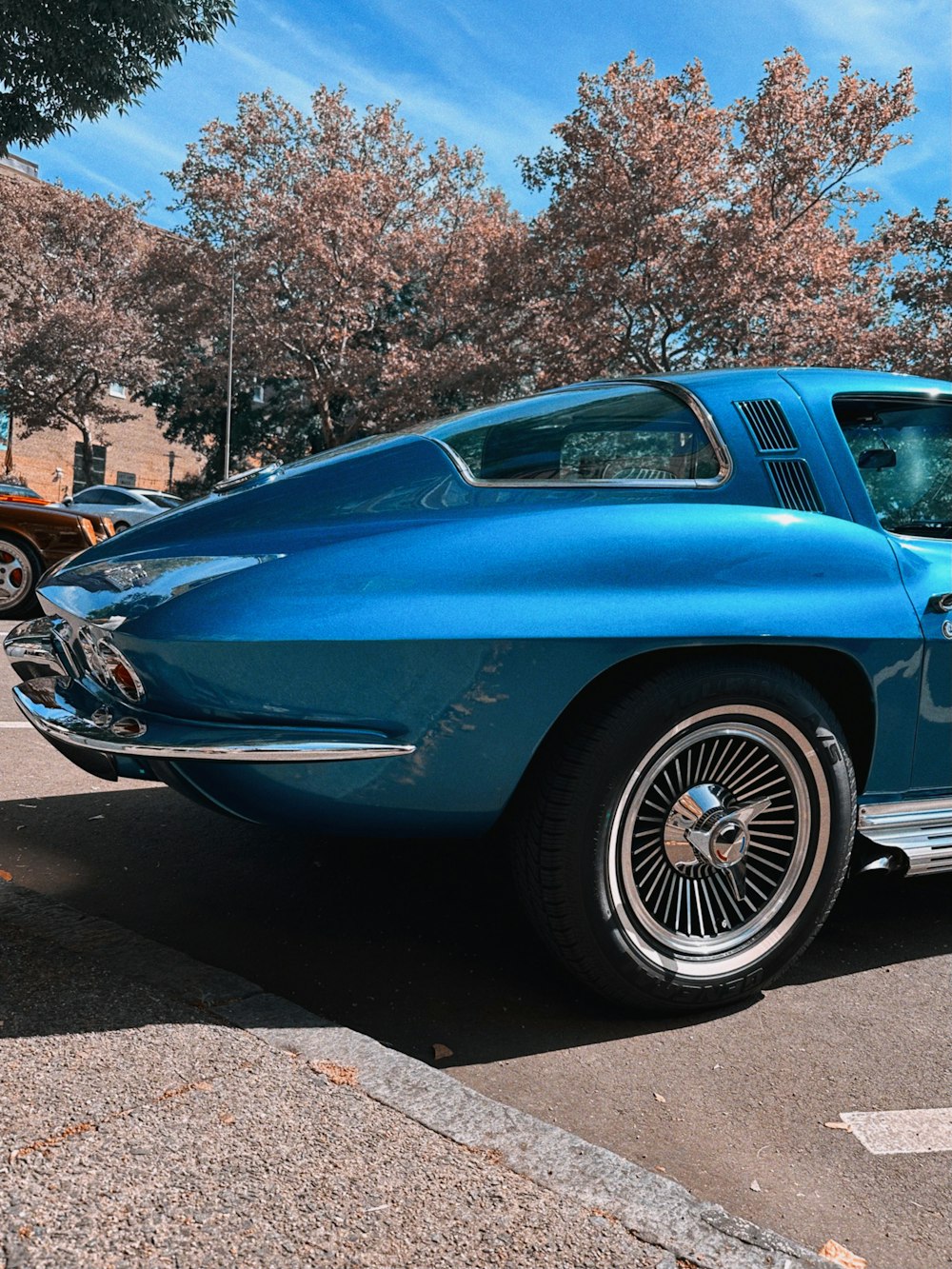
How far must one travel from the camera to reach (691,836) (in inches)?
97.6

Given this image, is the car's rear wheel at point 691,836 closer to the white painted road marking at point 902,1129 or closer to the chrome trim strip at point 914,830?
the chrome trim strip at point 914,830

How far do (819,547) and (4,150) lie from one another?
50.7 feet

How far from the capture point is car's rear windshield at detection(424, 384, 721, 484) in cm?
255

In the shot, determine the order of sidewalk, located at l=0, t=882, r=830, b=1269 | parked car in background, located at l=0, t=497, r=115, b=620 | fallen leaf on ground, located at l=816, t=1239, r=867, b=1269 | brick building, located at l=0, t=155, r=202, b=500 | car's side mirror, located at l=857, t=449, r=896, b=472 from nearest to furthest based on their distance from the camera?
sidewalk, located at l=0, t=882, r=830, b=1269 < fallen leaf on ground, located at l=816, t=1239, r=867, b=1269 < car's side mirror, located at l=857, t=449, r=896, b=472 < parked car in background, located at l=0, t=497, r=115, b=620 < brick building, located at l=0, t=155, r=202, b=500

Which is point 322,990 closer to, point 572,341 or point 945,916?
point 945,916

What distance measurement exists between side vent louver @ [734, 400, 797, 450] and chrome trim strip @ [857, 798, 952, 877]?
922 millimetres

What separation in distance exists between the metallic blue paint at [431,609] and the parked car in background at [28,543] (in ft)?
25.9

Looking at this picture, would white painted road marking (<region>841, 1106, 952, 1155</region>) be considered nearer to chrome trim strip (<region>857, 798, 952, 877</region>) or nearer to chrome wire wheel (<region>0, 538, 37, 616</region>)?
chrome trim strip (<region>857, 798, 952, 877</region>)

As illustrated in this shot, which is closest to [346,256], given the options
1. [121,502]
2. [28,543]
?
[121,502]

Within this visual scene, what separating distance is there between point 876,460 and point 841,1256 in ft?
6.47

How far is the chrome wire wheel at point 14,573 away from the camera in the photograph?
991 cm

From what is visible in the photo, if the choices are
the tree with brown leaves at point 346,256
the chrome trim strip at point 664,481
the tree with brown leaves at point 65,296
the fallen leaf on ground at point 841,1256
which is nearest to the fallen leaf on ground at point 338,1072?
the fallen leaf on ground at point 841,1256

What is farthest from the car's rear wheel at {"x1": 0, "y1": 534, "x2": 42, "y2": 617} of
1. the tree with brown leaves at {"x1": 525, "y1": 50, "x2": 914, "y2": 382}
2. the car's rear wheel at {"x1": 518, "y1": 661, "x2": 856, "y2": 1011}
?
the tree with brown leaves at {"x1": 525, "y1": 50, "x2": 914, "y2": 382}

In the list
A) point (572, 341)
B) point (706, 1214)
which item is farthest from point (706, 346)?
point (706, 1214)
